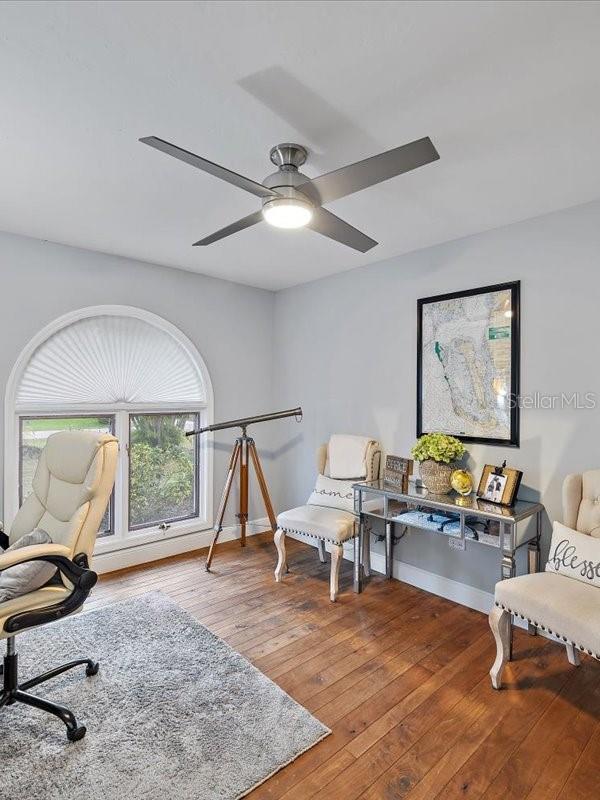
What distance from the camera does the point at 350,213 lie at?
2.68 m

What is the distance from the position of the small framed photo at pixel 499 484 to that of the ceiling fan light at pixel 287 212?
6.26 ft

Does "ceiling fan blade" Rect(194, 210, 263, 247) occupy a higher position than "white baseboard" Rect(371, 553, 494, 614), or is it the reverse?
"ceiling fan blade" Rect(194, 210, 263, 247)

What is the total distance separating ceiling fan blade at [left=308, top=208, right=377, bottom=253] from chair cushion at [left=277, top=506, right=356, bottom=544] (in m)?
1.89

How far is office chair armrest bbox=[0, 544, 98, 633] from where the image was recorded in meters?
1.71

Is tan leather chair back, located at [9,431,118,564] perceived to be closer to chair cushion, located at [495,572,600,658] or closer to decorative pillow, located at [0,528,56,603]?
decorative pillow, located at [0,528,56,603]

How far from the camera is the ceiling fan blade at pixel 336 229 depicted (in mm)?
1997

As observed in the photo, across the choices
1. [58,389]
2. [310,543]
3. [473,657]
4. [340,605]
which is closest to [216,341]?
[58,389]

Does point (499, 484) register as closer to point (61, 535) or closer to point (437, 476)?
point (437, 476)

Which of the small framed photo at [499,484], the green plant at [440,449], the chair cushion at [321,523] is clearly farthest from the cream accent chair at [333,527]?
the small framed photo at [499,484]

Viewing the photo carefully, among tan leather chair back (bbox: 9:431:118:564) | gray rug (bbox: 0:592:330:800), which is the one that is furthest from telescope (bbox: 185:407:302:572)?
tan leather chair back (bbox: 9:431:118:564)

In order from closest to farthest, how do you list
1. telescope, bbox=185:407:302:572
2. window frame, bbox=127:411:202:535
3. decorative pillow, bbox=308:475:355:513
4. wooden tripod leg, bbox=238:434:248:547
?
decorative pillow, bbox=308:475:355:513
window frame, bbox=127:411:202:535
telescope, bbox=185:407:302:572
wooden tripod leg, bbox=238:434:248:547

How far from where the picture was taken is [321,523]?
3.13 metres

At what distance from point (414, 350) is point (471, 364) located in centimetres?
49

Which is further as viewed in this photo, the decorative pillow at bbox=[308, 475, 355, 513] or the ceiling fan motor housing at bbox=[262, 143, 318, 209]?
the decorative pillow at bbox=[308, 475, 355, 513]
